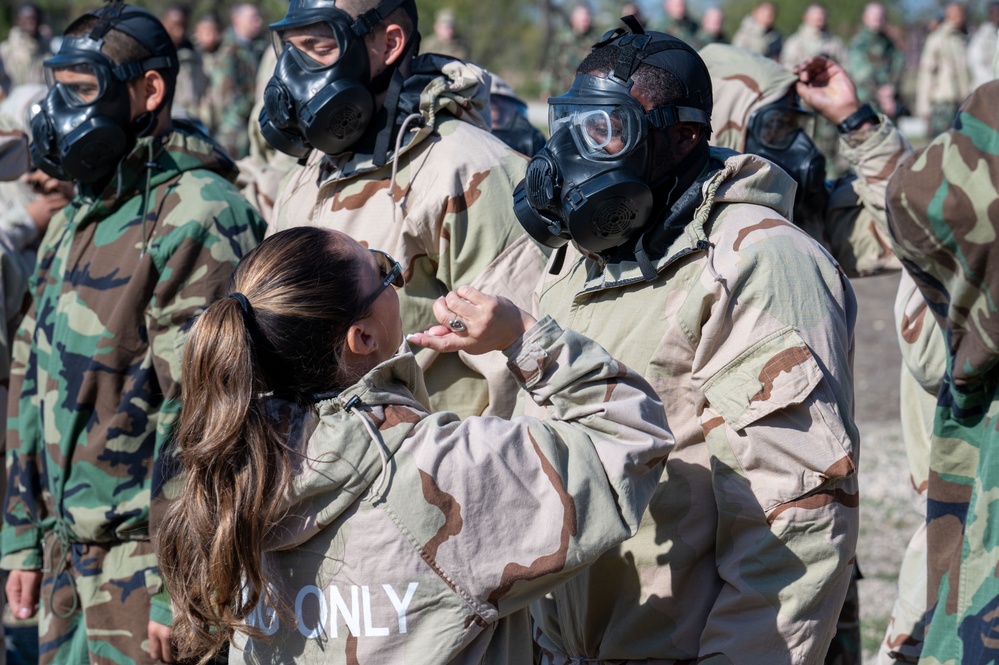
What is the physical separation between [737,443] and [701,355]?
0.69 ft

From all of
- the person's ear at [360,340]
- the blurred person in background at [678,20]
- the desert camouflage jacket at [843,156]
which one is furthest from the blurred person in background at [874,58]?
the person's ear at [360,340]

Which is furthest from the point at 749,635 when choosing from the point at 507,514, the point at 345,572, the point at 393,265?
the point at 393,265

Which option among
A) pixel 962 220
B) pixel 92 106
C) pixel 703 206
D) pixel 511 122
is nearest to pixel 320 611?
pixel 703 206

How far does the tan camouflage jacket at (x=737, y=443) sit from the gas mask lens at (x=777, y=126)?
177 cm

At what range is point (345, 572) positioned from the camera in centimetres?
222

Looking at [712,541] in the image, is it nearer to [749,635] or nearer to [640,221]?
[749,635]

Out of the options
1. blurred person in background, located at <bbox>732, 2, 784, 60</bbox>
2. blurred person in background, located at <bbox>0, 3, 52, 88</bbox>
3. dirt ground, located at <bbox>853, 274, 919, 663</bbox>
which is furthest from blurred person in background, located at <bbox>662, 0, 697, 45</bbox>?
blurred person in background, located at <bbox>0, 3, 52, 88</bbox>

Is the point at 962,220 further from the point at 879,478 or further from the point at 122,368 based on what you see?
the point at 879,478

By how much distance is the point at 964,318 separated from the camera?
6.39 feet

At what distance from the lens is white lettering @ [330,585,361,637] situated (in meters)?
2.22

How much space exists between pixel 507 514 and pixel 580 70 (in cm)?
118

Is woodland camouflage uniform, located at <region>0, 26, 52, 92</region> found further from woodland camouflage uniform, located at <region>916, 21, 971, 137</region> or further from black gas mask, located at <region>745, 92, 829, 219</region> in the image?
black gas mask, located at <region>745, 92, 829, 219</region>

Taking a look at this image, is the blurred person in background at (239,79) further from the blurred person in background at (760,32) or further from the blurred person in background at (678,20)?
the blurred person in background at (760,32)

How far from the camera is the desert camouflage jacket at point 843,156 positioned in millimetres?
4305
